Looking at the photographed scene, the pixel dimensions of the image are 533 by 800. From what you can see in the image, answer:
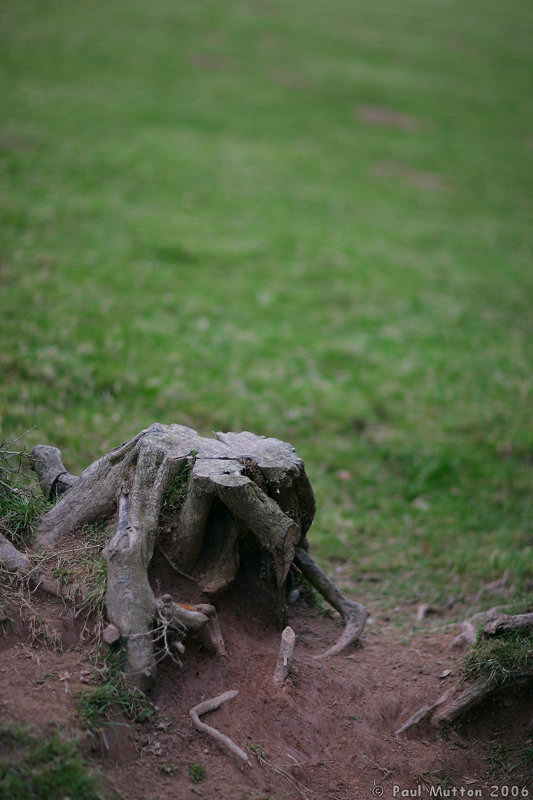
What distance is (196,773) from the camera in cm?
364

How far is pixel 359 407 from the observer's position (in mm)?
10562

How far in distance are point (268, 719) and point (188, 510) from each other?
1439 mm

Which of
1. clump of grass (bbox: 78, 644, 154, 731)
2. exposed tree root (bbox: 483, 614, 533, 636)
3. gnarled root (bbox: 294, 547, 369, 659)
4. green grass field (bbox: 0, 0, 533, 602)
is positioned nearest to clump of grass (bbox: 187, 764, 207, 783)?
clump of grass (bbox: 78, 644, 154, 731)

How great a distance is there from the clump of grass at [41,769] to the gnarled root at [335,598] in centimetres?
241

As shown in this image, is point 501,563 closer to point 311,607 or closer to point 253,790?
point 311,607

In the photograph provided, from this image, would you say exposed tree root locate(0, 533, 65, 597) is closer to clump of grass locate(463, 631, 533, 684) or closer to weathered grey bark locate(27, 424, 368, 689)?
weathered grey bark locate(27, 424, 368, 689)

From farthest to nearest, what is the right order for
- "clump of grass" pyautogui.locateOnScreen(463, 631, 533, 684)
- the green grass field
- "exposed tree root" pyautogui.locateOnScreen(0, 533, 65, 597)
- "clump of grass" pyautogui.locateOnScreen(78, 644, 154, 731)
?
the green grass field → "clump of grass" pyautogui.locateOnScreen(463, 631, 533, 684) → "exposed tree root" pyautogui.locateOnScreen(0, 533, 65, 597) → "clump of grass" pyautogui.locateOnScreen(78, 644, 154, 731)

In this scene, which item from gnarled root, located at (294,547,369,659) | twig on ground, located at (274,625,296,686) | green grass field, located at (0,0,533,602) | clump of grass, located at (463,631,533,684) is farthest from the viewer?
green grass field, located at (0,0,533,602)

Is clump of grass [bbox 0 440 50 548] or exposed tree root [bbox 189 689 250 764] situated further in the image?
clump of grass [bbox 0 440 50 548]

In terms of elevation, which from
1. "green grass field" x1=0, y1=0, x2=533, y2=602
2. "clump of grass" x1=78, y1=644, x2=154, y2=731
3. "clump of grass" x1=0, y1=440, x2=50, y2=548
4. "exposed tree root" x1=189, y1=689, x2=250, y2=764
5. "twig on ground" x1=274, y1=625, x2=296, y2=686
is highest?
"clump of grass" x1=0, y1=440, x2=50, y2=548

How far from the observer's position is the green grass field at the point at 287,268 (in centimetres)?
871

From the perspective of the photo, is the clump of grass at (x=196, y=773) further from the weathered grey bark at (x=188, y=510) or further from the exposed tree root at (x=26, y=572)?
the exposed tree root at (x=26, y=572)

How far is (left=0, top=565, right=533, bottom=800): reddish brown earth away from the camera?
3.57m

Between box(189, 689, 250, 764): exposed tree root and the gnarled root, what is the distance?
55.8 inches
